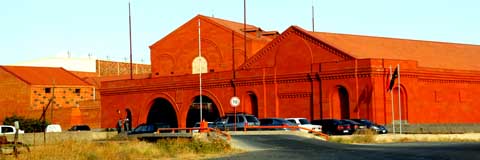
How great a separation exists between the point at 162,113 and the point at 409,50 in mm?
23304

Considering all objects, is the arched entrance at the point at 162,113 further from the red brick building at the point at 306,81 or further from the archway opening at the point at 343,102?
Result: the archway opening at the point at 343,102

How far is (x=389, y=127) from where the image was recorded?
2255 inches

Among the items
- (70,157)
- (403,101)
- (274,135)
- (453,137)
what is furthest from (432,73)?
(70,157)

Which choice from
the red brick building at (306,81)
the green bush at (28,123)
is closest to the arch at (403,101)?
the red brick building at (306,81)

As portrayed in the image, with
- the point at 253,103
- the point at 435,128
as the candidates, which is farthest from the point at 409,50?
the point at 253,103

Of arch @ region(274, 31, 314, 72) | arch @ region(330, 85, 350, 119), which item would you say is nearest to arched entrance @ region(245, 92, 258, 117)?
arch @ region(274, 31, 314, 72)

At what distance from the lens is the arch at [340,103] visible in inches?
2382

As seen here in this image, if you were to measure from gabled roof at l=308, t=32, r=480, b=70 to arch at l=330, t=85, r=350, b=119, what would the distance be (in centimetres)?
279

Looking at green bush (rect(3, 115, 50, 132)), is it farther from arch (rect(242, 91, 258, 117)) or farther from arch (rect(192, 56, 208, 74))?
arch (rect(242, 91, 258, 117))

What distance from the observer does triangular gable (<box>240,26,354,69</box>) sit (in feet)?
203

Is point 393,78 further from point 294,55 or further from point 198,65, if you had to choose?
point 198,65

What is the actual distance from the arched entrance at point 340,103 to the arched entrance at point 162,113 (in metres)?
20.0

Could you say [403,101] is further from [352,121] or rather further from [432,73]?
[352,121]

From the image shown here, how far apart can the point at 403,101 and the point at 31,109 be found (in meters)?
44.4
